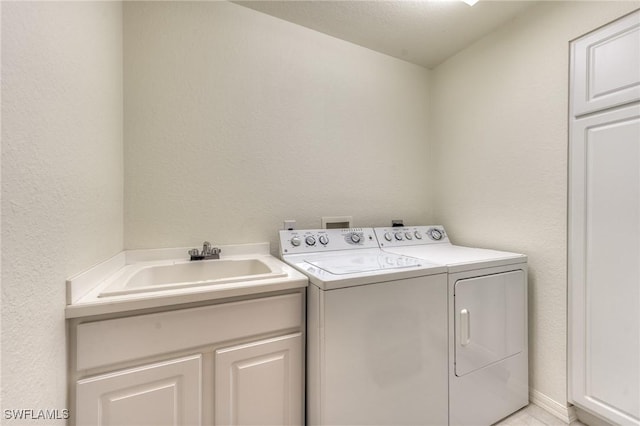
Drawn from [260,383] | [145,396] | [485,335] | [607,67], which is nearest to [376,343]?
[260,383]

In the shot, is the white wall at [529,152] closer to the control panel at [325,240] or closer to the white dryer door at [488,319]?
the white dryer door at [488,319]

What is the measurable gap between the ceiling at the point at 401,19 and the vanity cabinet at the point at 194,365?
171cm

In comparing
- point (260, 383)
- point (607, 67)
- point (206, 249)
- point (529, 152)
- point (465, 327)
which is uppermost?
point (607, 67)

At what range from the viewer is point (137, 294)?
2.88 feet

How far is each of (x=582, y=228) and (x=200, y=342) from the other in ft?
6.15

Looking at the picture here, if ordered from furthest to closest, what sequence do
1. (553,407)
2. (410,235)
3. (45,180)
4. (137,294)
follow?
1. (410,235)
2. (553,407)
3. (137,294)
4. (45,180)

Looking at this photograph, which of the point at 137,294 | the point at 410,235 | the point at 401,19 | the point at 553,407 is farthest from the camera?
the point at 410,235

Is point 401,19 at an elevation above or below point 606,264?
above

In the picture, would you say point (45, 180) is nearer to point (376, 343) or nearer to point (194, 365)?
point (194, 365)

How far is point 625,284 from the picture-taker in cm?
119

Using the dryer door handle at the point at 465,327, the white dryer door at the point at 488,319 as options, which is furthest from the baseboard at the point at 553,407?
the dryer door handle at the point at 465,327

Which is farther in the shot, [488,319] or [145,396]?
[488,319]

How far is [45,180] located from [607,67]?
2277 millimetres

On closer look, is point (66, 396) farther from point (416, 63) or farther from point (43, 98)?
point (416, 63)
